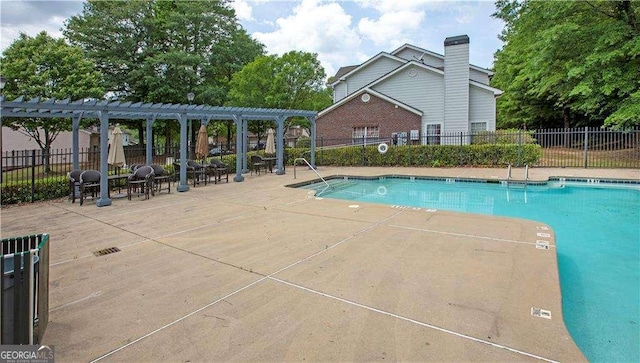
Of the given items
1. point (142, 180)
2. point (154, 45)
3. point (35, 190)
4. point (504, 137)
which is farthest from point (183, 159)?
point (154, 45)

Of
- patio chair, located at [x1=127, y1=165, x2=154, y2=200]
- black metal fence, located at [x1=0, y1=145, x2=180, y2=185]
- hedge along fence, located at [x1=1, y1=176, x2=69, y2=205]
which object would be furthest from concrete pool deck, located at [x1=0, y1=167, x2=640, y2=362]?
black metal fence, located at [x1=0, y1=145, x2=180, y2=185]

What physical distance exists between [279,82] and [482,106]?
12455 mm

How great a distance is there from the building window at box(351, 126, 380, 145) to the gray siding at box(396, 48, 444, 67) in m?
8.17

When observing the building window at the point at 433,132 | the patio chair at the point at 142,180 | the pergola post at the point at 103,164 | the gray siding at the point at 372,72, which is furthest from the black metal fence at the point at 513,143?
the gray siding at the point at 372,72

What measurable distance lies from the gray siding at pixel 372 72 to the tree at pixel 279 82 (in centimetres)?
365

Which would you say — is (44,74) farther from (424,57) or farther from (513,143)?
(424,57)

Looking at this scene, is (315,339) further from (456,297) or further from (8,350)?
(8,350)

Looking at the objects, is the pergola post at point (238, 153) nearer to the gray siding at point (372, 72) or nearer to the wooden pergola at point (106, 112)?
the wooden pergola at point (106, 112)

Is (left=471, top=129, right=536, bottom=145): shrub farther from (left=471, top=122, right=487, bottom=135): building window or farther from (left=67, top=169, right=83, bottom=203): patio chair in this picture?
(left=67, top=169, right=83, bottom=203): patio chair

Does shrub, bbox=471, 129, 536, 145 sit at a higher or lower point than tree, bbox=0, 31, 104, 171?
lower

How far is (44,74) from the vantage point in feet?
55.5

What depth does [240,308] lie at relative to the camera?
10.2 feet

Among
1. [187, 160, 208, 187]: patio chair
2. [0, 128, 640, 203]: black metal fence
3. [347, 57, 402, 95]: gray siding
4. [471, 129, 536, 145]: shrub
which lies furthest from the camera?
[347, 57, 402, 95]: gray siding

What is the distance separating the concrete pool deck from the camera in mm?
2527
